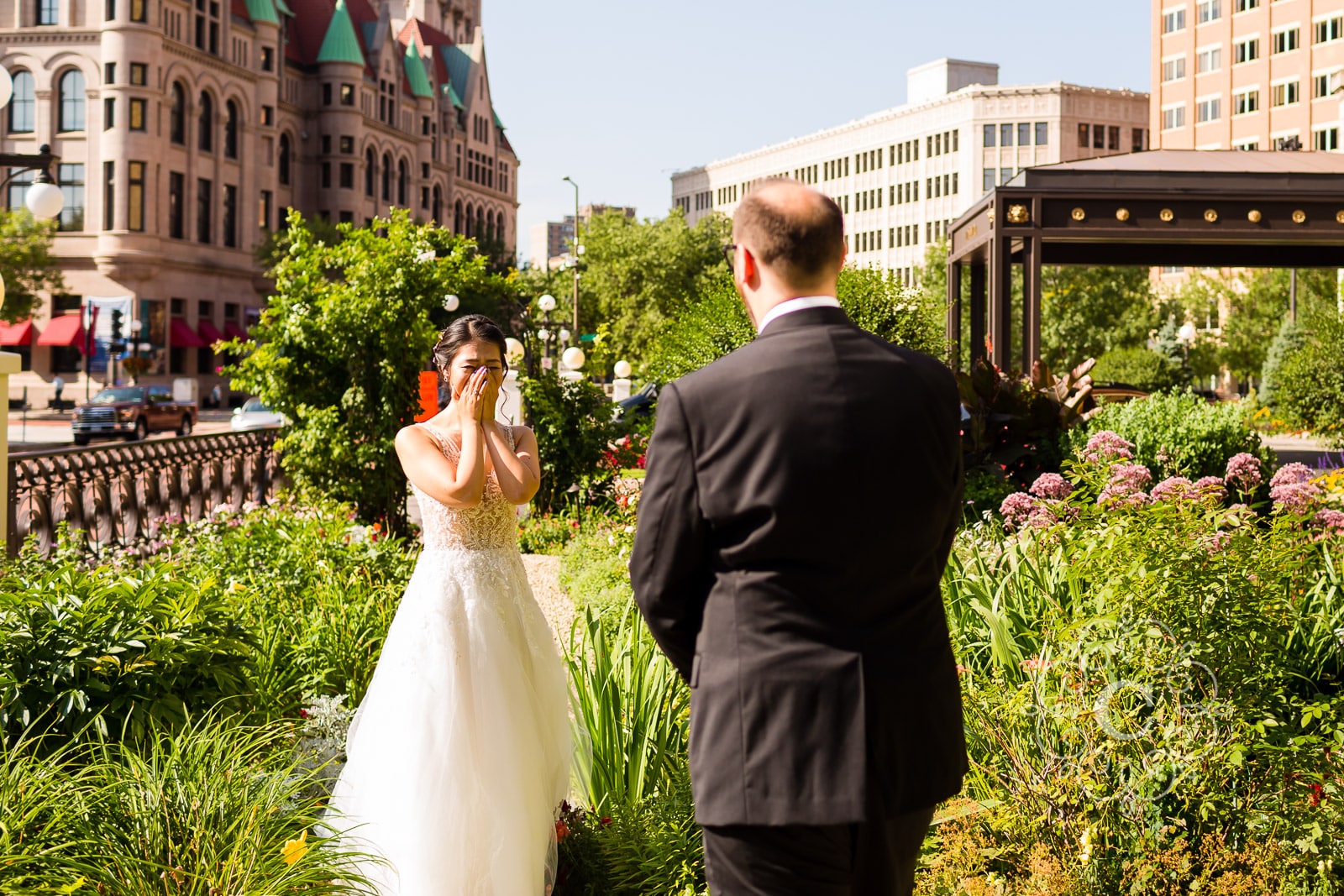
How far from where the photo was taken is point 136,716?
4258 mm

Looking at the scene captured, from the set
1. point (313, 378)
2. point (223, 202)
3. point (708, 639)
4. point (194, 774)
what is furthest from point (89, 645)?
point (223, 202)

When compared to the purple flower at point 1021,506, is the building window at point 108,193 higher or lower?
higher

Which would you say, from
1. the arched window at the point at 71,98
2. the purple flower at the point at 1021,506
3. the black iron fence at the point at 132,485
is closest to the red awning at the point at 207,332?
the arched window at the point at 71,98

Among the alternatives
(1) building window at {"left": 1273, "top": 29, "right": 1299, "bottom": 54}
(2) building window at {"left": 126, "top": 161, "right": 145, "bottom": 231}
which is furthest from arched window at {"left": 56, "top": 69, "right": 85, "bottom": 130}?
(1) building window at {"left": 1273, "top": 29, "right": 1299, "bottom": 54}

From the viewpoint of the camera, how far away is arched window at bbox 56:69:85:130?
5956 centimetres

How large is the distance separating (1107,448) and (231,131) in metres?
66.4

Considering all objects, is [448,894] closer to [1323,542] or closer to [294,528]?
[1323,542]

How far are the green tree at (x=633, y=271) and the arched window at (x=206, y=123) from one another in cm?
1769

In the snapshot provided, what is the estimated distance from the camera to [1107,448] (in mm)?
6797

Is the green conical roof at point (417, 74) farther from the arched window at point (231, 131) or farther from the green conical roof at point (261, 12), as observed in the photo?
the arched window at point (231, 131)

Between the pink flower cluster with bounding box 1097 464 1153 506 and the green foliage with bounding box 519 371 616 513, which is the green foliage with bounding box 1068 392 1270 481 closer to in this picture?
the pink flower cluster with bounding box 1097 464 1153 506

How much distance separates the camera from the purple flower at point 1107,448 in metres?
6.77

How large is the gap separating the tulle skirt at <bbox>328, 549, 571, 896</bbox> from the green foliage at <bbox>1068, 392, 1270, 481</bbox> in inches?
282

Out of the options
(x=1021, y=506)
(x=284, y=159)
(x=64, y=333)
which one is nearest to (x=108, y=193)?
(x=64, y=333)
